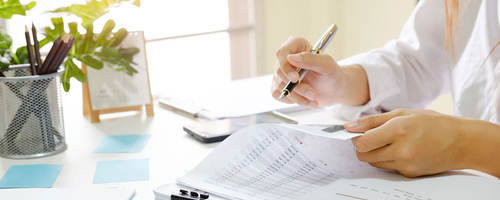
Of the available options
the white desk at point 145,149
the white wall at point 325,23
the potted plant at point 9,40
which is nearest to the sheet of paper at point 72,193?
the white desk at point 145,149

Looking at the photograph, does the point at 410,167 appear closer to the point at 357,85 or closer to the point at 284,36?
the point at 357,85

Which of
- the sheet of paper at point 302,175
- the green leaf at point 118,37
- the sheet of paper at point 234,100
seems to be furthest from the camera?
the sheet of paper at point 234,100

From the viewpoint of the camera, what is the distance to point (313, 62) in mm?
881

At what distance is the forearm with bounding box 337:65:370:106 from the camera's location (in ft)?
3.25

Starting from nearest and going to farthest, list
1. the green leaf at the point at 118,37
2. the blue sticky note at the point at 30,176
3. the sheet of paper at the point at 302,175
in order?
the sheet of paper at the point at 302,175 < the blue sticky note at the point at 30,176 < the green leaf at the point at 118,37

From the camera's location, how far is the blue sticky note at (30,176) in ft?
2.45

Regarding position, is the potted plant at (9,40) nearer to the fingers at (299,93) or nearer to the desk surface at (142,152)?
the desk surface at (142,152)

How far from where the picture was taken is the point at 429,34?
1107mm

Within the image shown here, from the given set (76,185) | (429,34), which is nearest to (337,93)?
(429,34)

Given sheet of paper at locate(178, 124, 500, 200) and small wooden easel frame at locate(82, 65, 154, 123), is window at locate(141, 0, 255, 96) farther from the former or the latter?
sheet of paper at locate(178, 124, 500, 200)

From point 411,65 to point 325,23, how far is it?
1.56 meters

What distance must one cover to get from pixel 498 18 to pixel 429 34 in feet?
0.49

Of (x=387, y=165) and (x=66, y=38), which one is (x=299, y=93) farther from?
(x=66, y=38)

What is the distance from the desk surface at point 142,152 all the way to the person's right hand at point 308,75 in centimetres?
8
